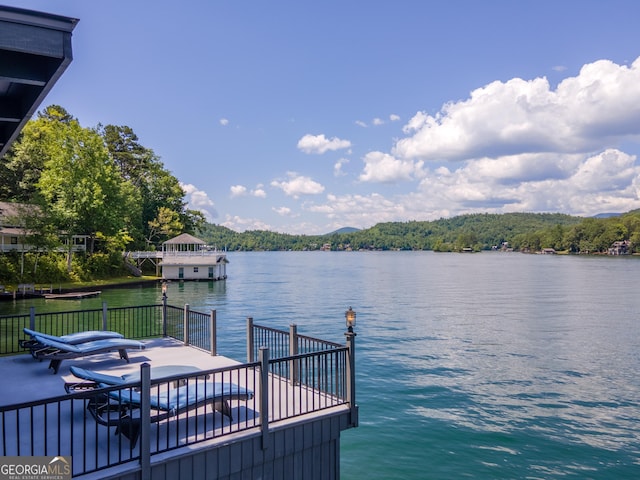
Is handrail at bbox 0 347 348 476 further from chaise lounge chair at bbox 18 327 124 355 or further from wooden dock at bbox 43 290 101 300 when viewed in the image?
wooden dock at bbox 43 290 101 300

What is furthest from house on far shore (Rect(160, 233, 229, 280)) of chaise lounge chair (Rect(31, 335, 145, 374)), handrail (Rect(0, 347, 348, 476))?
handrail (Rect(0, 347, 348, 476))

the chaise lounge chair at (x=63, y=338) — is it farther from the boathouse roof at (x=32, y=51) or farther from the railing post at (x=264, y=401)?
the boathouse roof at (x=32, y=51)

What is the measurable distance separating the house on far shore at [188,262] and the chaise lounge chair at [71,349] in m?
45.8

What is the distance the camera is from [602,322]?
27812 mm

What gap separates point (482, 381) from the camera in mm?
15859

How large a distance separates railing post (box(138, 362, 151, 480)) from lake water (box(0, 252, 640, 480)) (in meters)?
5.56

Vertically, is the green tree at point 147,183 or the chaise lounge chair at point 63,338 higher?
the green tree at point 147,183

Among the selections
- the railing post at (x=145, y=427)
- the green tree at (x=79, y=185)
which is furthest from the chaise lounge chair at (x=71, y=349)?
the green tree at (x=79, y=185)

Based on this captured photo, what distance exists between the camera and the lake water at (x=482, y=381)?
10.2 metres

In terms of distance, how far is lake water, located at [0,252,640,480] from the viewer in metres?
10.2

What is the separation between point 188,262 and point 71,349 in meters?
47.0

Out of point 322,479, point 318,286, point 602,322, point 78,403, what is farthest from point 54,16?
point 318,286

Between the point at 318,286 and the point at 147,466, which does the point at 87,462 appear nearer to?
the point at 147,466

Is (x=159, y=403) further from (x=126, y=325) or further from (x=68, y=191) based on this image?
(x=68, y=191)
